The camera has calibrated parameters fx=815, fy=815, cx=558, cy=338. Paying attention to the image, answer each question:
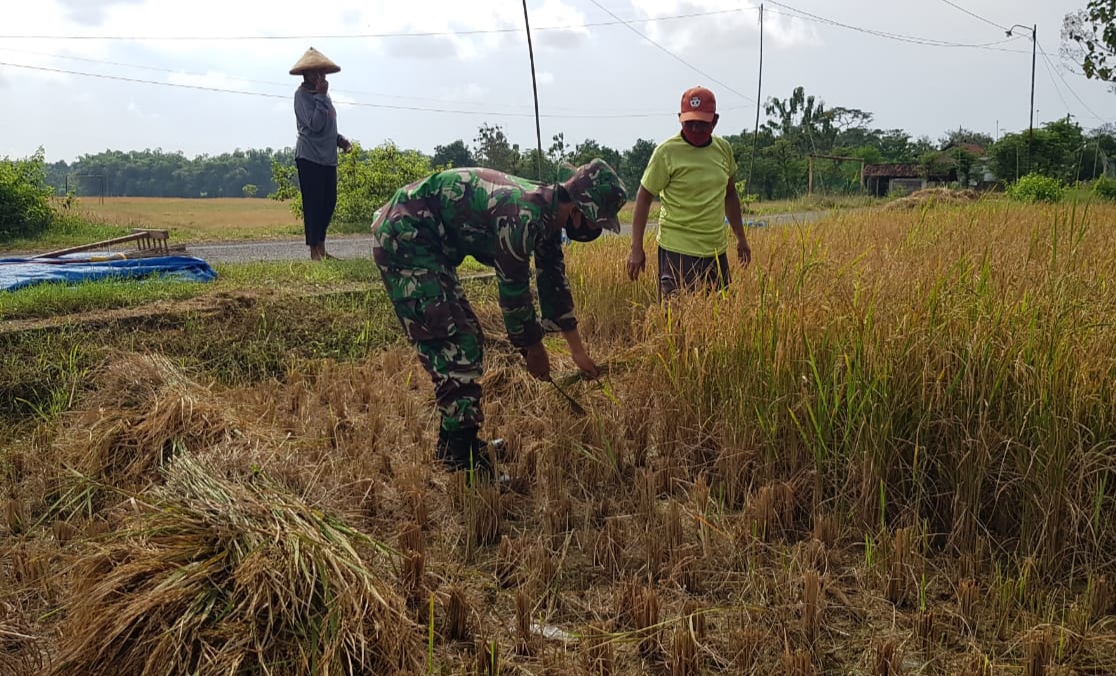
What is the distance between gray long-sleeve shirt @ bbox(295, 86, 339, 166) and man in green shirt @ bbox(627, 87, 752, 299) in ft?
12.6

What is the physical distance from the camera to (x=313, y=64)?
7.10 metres

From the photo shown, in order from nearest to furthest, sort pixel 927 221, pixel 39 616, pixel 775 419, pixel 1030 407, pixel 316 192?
pixel 39 616
pixel 1030 407
pixel 775 419
pixel 927 221
pixel 316 192

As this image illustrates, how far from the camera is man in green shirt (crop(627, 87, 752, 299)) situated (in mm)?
4242

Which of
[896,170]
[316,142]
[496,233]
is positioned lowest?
[496,233]

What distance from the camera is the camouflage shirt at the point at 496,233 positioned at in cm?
289

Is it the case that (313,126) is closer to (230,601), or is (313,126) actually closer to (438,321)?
(438,321)

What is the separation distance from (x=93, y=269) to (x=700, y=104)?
4.41 metres

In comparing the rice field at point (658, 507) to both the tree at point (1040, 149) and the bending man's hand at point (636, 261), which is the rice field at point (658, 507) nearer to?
the bending man's hand at point (636, 261)

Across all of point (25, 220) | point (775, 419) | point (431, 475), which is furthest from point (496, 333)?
point (25, 220)

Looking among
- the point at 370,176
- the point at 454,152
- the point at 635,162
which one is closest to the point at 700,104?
the point at 370,176

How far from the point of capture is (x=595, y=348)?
189 inches

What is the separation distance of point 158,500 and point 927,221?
217 inches

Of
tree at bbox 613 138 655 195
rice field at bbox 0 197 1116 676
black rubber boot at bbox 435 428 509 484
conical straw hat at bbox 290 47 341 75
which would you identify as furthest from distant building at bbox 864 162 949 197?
black rubber boot at bbox 435 428 509 484

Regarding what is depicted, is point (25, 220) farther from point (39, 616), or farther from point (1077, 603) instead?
point (1077, 603)
